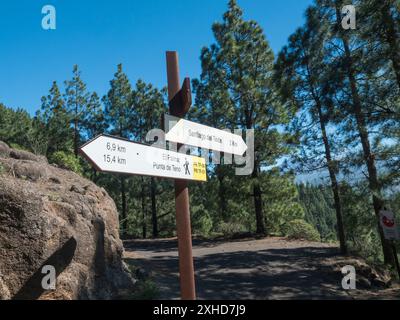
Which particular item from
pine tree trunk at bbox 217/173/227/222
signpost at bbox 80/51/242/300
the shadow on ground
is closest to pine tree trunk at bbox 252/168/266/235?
pine tree trunk at bbox 217/173/227/222

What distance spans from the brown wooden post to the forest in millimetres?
6511

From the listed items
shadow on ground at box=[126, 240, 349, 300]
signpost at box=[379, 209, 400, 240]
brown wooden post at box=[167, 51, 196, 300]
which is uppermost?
→ brown wooden post at box=[167, 51, 196, 300]

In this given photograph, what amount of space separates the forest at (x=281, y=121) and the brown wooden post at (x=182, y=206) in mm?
6511

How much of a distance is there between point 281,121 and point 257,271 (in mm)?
9659

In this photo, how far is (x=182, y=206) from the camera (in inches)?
148

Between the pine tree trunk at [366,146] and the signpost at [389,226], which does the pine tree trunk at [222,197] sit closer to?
the pine tree trunk at [366,146]

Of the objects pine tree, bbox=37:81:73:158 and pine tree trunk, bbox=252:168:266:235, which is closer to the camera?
pine tree trunk, bbox=252:168:266:235

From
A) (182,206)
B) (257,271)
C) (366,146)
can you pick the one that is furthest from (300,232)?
(182,206)

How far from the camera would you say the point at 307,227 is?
18.7 metres

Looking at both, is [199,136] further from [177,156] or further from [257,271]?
[257,271]

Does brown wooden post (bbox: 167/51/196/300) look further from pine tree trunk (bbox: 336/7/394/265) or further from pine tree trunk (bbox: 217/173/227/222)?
pine tree trunk (bbox: 217/173/227/222)

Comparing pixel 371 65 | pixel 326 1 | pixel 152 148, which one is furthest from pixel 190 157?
pixel 326 1

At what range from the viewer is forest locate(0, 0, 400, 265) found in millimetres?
9781

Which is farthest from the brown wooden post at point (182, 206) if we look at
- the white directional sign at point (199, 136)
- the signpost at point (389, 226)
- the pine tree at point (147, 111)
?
the pine tree at point (147, 111)
